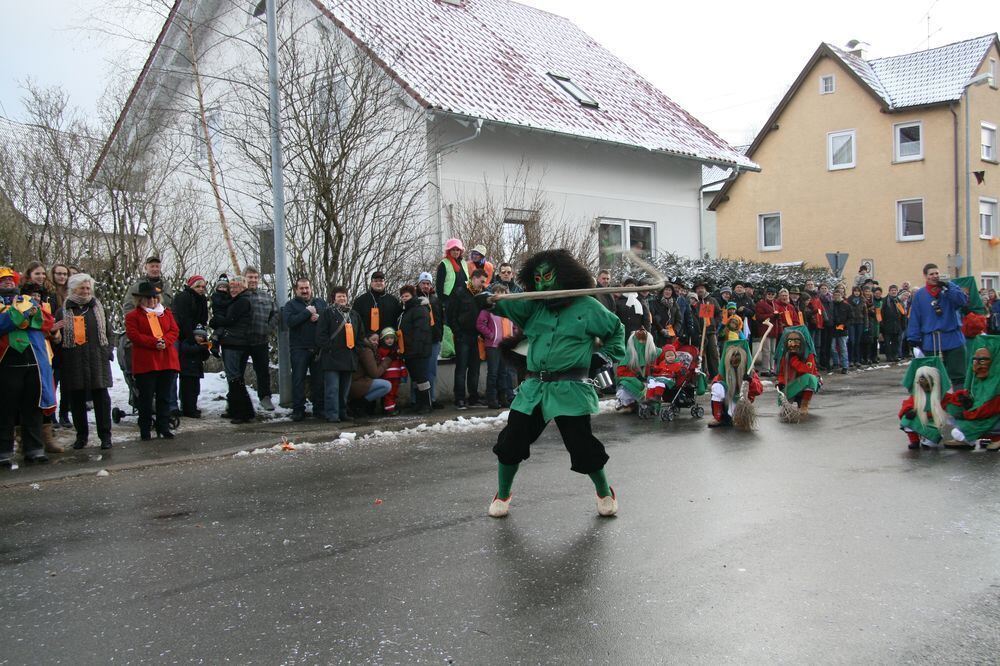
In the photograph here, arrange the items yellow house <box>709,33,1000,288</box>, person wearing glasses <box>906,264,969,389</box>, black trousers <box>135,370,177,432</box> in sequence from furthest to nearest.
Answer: yellow house <box>709,33,1000,288</box> < person wearing glasses <box>906,264,969,389</box> < black trousers <box>135,370,177,432</box>

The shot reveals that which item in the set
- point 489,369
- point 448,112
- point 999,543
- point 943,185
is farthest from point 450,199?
point 943,185

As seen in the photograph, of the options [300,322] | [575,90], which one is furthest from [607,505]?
[575,90]

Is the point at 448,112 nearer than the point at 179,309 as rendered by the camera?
No

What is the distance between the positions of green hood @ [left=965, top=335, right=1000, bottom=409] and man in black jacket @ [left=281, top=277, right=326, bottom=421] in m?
7.37

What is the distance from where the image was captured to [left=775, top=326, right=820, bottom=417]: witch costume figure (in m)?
12.0

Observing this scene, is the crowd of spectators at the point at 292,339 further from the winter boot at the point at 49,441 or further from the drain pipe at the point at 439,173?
the drain pipe at the point at 439,173

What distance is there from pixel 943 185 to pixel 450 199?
2447cm

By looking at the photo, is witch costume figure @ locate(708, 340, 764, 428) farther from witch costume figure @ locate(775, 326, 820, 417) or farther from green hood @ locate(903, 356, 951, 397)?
green hood @ locate(903, 356, 951, 397)

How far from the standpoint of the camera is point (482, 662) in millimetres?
3943

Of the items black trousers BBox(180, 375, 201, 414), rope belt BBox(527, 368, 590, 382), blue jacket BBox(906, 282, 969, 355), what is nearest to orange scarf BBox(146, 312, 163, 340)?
black trousers BBox(180, 375, 201, 414)

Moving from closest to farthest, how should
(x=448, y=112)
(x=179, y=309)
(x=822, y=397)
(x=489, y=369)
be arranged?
(x=179, y=309), (x=489, y=369), (x=822, y=397), (x=448, y=112)

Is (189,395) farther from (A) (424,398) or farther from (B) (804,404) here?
(B) (804,404)

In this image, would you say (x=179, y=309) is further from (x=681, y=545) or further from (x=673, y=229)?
(x=673, y=229)

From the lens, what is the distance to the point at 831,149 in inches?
1476
